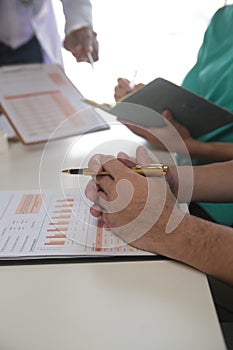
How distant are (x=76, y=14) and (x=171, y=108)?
0.74 meters

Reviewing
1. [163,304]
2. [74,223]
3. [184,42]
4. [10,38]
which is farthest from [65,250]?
[184,42]

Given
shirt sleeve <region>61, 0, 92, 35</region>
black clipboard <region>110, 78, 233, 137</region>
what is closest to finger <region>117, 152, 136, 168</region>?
black clipboard <region>110, 78, 233, 137</region>

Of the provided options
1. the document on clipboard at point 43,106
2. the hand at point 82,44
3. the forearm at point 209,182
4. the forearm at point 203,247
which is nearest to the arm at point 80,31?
the hand at point 82,44

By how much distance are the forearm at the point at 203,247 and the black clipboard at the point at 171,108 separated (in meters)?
A: 0.39

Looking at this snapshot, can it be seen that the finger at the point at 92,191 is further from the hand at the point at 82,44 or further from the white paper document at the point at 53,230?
the hand at the point at 82,44

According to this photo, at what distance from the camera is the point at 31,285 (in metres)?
0.64

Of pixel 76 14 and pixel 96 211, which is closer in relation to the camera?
pixel 96 211

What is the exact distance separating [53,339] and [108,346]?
0.07 metres

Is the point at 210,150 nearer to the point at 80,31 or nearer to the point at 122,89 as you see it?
the point at 122,89

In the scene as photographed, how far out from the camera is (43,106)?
4.04 feet

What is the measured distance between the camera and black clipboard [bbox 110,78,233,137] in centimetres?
101

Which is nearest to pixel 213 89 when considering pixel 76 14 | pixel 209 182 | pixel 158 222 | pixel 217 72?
pixel 217 72

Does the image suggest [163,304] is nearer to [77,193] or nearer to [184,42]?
→ [77,193]

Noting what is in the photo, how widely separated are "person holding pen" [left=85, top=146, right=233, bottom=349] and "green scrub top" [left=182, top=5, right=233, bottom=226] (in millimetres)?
348
